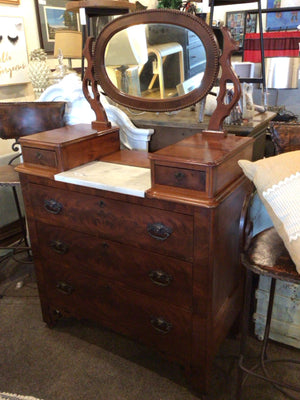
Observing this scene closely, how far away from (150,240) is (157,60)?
841mm

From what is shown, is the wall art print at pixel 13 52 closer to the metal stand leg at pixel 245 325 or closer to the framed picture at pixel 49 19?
the framed picture at pixel 49 19

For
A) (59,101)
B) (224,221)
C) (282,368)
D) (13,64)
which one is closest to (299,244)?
(224,221)

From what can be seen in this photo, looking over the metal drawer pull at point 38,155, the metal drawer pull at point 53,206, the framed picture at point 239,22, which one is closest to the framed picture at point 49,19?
the metal drawer pull at point 38,155

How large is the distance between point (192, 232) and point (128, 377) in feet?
2.80

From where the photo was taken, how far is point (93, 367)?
1756 mm

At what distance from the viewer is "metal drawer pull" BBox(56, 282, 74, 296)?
181cm

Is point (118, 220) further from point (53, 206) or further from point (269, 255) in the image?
point (269, 255)

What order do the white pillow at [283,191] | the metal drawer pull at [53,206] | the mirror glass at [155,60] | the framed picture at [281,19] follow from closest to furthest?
1. the white pillow at [283,191]
2. the mirror glass at [155,60]
3. the metal drawer pull at [53,206]
4. the framed picture at [281,19]

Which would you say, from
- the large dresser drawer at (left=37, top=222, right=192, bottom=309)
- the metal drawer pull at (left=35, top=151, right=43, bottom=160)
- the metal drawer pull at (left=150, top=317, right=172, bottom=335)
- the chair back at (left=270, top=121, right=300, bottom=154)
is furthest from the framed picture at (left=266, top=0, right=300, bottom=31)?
the metal drawer pull at (left=150, top=317, right=172, bottom=335)

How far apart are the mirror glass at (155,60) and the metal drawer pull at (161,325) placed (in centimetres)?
98

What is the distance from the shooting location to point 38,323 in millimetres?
2072

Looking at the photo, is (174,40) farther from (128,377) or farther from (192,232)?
(128,377)

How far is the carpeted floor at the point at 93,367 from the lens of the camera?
161 cm

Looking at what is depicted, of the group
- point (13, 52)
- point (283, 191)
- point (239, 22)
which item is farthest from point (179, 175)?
point (239, 22)
